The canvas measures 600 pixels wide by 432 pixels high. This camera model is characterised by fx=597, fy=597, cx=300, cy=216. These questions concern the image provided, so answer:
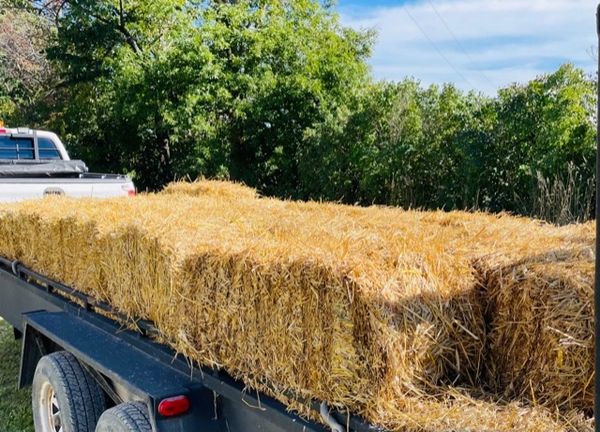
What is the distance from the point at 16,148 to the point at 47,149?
60cm

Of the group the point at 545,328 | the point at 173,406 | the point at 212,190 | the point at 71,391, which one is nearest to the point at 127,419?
the point at 173,406

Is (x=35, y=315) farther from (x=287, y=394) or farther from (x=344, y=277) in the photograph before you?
(x=344, y=277)

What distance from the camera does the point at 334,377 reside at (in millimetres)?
1970

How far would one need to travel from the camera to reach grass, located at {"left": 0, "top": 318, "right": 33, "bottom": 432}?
165 inches

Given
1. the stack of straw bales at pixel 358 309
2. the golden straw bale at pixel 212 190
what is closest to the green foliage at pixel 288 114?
the golden straw bale at pixel 212 190

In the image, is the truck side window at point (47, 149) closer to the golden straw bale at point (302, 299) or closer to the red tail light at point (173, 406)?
the golden straw bale at point (302, 299)

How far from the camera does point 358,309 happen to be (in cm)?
191

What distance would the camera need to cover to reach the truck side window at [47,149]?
9423 mm

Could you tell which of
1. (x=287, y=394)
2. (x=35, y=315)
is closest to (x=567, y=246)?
(x=287, y=394)

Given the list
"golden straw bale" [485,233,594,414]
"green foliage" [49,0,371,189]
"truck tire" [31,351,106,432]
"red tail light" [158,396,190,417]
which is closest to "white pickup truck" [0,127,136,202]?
"truck tire" [31,351,106,432]

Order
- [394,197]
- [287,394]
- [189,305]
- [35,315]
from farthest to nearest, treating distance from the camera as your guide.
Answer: [394,197]
[35,315]
[189,305]
[287,394]

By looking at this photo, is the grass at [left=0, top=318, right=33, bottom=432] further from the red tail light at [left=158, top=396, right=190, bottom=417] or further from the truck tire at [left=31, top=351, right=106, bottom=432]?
the red tail light at [left=158, top=396, right=190, bottom=417]

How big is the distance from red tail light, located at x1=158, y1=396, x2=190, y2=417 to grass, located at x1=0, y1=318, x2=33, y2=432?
2.22 meters

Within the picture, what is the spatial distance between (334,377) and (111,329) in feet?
5.68
